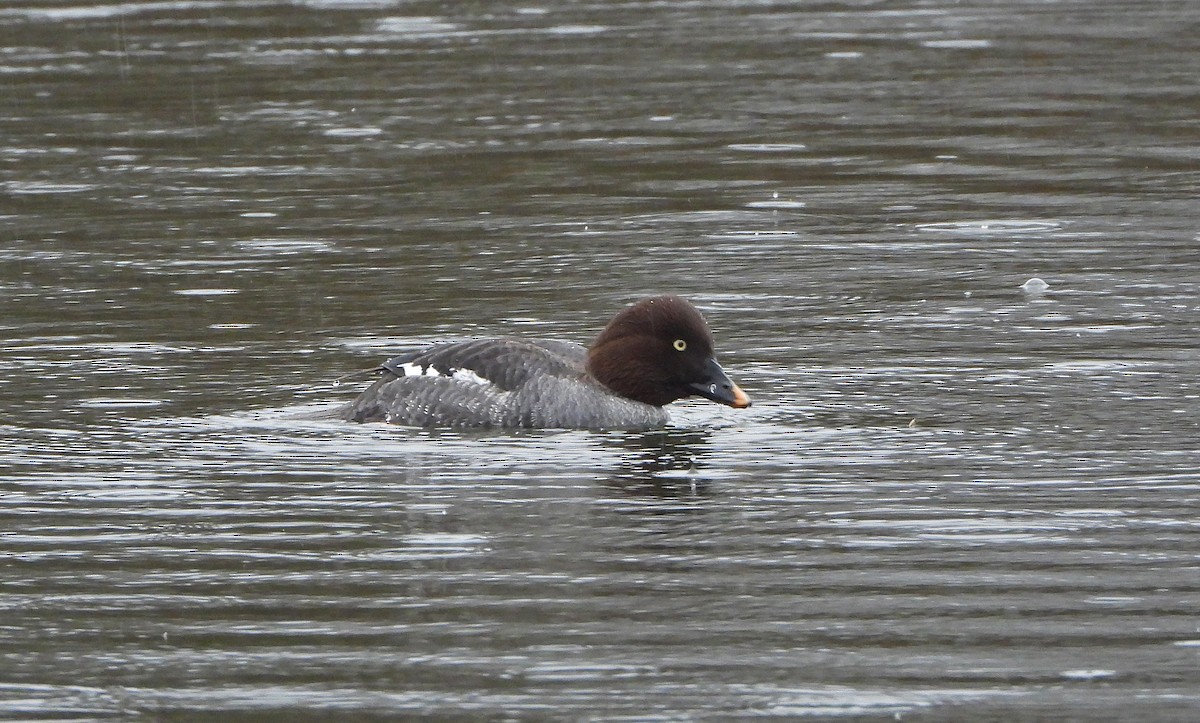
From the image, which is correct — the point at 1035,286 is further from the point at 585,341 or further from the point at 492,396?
the point at 492,396

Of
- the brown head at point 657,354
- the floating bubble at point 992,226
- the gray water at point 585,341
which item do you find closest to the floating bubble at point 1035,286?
the gray water at point 585,341

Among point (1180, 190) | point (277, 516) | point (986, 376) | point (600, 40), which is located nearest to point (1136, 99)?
point (1180, 190)

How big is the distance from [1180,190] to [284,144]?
876 centimetres

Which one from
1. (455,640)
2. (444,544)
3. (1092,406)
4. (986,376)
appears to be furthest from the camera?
(986,376)

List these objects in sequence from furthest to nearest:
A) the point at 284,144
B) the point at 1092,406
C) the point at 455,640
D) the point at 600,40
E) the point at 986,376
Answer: the point at 600,40 < the point at 284,144 < the point at 986,376 < the point at 1092,406 < the point at 455,640

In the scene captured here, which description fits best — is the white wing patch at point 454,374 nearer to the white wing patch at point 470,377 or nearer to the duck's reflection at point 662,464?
the white wing patch at point 470,377

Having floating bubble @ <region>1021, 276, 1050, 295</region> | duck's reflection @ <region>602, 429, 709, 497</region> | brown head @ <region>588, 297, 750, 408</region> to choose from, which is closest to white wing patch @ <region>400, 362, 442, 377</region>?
brown head @ <region>588, 297, 750, 408</region>

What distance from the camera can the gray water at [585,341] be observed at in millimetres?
8148

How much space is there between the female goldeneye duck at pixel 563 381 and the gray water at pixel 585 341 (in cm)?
23

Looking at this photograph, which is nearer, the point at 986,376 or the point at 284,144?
the point at 986,376

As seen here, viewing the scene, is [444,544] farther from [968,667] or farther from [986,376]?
[986,376]

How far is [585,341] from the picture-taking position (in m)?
14.4

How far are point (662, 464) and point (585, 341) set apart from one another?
9.55 feet

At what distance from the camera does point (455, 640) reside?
27.4 ft
